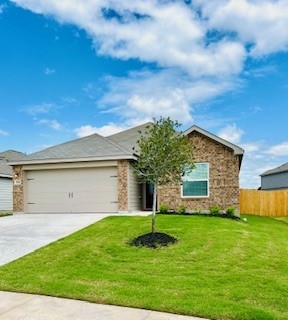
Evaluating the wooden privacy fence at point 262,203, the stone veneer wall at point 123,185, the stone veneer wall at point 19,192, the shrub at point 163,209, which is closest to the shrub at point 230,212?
the shrub at point 163,209

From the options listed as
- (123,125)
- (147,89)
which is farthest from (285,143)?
(147,89)

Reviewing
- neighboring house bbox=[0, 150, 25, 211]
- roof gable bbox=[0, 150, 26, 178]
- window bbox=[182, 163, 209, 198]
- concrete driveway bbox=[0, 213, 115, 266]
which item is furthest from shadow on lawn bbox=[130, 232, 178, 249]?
neighboring house bbox=[0, 150, 25, 211]

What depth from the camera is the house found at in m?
18.9

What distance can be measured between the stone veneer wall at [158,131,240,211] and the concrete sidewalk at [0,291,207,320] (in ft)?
43.0

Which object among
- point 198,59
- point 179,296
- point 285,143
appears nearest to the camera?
point 179,296

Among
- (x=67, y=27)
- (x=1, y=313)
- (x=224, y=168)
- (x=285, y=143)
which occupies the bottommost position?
(x=1, y=313)

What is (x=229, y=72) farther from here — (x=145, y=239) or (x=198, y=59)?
(x=145, y=239)

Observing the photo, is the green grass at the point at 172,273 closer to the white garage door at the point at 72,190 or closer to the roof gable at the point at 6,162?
the white garage door at the point at 72,190

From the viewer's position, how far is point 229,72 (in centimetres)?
1720

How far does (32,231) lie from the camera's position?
14.4 metres

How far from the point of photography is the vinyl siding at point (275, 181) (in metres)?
38.6

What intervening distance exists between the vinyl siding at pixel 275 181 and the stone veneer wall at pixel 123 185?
24.2m

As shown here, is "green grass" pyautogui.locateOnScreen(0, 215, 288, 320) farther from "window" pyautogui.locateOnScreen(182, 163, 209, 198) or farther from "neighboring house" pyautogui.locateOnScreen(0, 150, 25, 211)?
"neighboring house" pyautogui.locateOnScreen(0, 150, 25, 211)

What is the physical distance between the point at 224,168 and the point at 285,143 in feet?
68.5
